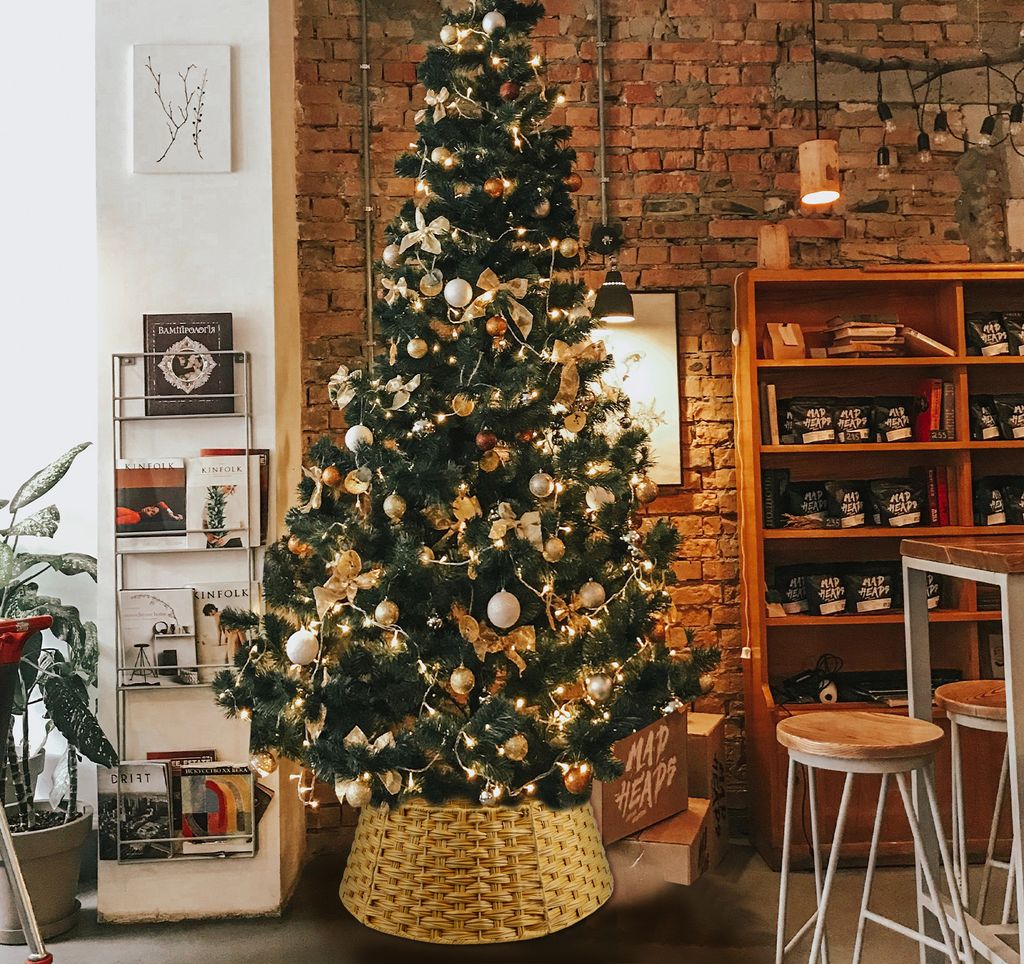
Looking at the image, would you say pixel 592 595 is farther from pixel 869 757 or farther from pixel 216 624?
pixel 216 624

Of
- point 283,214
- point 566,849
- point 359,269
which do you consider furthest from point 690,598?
point 283,214

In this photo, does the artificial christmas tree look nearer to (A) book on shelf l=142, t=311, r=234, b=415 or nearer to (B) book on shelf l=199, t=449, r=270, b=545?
(B) book on shelf l=199, t=449, r=270, b=545

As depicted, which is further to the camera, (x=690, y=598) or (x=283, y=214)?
(x=690, y=598)

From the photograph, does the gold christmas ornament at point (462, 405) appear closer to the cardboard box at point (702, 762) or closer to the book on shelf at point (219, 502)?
the book on shelf at point (219, 502)

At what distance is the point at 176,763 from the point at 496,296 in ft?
5.41

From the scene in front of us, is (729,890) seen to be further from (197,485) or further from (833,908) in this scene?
(197,485)

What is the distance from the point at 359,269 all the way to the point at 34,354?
1159mm

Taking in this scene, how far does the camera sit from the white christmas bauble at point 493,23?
7.89 ft

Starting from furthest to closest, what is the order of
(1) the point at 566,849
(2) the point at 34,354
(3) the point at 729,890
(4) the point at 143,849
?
(2) the point at 34,354 < (3) the point at 729,890 < (4) the point at 143,849 < (1) the point at 566,849

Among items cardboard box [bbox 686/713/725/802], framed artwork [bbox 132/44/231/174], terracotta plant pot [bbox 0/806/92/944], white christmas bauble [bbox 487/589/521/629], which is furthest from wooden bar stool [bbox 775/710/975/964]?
framed artwork [bbox 132/44/231/174]

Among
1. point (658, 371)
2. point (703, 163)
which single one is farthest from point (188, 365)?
point (703, 163)

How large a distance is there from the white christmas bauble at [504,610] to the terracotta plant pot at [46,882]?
1.51m

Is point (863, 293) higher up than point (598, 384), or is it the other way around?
point (863, 293)

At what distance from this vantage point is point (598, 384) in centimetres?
256
